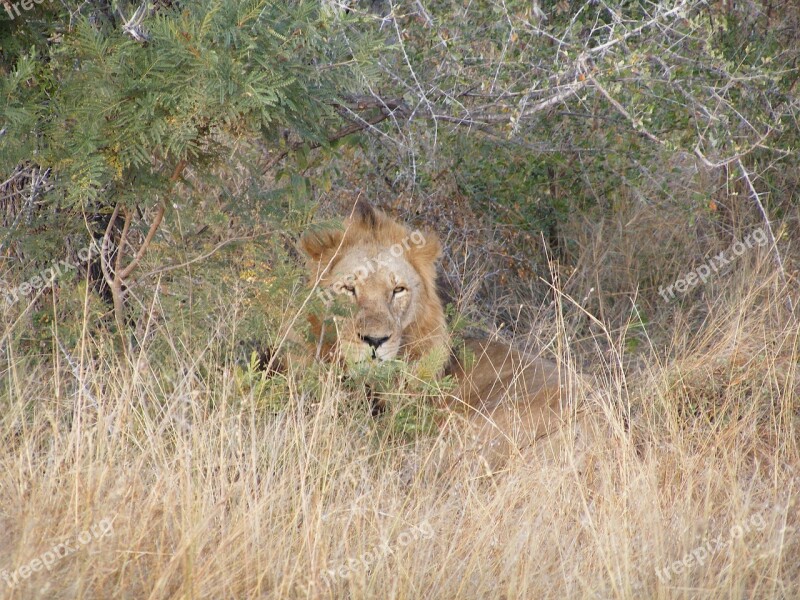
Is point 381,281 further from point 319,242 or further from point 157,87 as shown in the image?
point 157,87

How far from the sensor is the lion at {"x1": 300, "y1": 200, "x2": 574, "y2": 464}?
4547 mm

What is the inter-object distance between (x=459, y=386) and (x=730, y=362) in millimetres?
1277

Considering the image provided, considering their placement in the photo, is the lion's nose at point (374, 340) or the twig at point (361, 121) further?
the twig at point (361, 121)

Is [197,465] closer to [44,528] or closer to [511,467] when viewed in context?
[44,528]

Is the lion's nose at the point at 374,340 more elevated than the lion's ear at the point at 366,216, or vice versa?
the lion's ear at the point at 366,216

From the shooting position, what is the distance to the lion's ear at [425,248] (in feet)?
16.8

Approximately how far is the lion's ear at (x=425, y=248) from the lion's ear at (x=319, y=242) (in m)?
0.41

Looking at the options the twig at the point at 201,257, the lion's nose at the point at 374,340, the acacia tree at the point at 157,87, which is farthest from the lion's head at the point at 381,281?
Answer: the acacia tree at the point at 157,87

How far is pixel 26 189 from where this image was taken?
16.3 feet

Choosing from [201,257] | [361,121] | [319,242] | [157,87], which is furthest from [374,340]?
[157,87]

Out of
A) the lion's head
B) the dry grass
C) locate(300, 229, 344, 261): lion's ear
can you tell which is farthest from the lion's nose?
locate(300, 229, 344, 261): lion's ear

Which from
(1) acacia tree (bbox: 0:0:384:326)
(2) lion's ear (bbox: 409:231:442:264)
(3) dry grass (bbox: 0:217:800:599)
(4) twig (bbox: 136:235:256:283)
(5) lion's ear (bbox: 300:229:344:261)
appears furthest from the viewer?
(2) lion's ear (bbox: 409:231:442:264)

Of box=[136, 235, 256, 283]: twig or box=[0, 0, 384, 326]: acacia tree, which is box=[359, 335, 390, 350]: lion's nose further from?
box=[0, 0, 384, 326]: acacia tree

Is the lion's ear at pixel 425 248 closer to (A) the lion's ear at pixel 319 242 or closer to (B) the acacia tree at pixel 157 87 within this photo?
(A) the lion's ear at pixel 319 242
